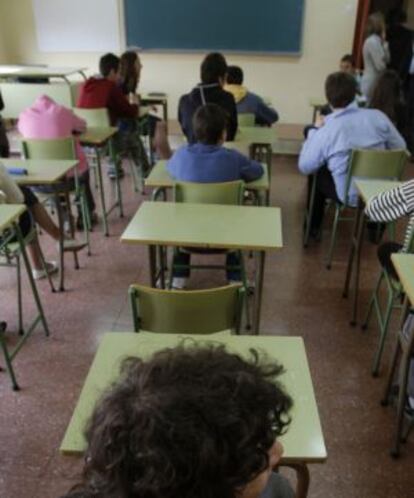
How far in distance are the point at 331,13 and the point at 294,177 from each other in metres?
2.30

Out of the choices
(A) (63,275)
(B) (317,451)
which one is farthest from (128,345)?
(A) (63,275)

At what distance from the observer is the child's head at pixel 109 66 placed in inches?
169

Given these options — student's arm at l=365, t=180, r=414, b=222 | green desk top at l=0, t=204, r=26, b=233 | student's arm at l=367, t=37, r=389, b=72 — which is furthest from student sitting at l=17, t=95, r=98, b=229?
student's arm at l=367, t=37, r=389, b=72

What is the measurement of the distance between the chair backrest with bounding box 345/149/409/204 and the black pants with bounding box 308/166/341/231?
24cm

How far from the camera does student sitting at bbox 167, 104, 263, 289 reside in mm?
2498

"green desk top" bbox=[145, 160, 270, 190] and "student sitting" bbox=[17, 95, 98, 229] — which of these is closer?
"green desk top" bbox=[145, 160, 270, 190]

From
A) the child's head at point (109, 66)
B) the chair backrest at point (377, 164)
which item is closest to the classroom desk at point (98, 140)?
the child's head at point (109, 66)

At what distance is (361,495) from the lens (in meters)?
1.75

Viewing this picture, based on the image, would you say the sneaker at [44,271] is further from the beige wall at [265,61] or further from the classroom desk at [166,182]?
the beige wall at [265,61]

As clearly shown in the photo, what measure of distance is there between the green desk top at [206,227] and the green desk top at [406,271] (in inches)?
17.8

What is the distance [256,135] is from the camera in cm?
375

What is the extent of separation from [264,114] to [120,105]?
4.48 feet

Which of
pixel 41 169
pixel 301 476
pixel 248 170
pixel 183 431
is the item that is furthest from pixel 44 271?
pixel 183 431

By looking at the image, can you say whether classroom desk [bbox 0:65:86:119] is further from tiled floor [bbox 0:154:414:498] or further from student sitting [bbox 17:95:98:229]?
tiled floor [bbox 0:154:414:498]
